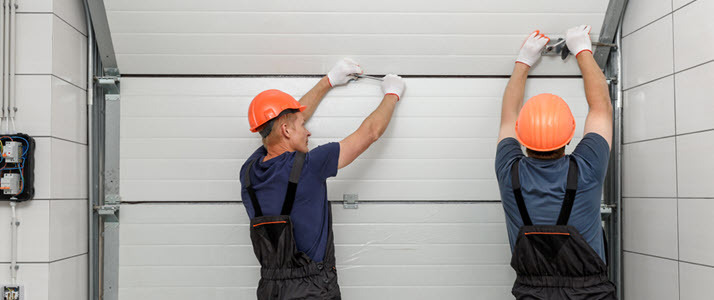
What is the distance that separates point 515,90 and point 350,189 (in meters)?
A: 1.00

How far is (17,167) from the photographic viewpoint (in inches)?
90.8

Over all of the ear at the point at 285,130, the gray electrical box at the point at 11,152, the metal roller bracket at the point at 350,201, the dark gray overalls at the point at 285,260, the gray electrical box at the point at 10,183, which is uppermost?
the ear at the point at 285,130

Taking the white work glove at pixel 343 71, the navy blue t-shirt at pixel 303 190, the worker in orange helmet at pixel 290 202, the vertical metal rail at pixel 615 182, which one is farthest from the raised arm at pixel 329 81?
the vertical metal rail at pixel 615 182

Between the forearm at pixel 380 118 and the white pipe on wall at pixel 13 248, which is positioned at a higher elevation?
the forearm at pixel 380 118

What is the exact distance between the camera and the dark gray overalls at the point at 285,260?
223cm

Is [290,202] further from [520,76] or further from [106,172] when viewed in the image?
[520,76]

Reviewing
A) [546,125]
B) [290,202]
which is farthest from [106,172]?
[546,125]

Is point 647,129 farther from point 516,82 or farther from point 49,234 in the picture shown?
point 49,234

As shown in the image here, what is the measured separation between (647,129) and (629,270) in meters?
0.76

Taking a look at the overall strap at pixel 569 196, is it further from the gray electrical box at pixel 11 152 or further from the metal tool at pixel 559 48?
the gray electrical box at pixel 11 152

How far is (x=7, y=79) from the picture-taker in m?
2.35

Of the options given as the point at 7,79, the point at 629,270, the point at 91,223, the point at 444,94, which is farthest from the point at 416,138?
the point at 7,79

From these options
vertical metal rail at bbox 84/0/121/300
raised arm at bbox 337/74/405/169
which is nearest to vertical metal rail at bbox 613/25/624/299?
raised arm at bbox 337/74/405/169

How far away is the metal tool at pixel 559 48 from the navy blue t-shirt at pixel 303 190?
1223mm
